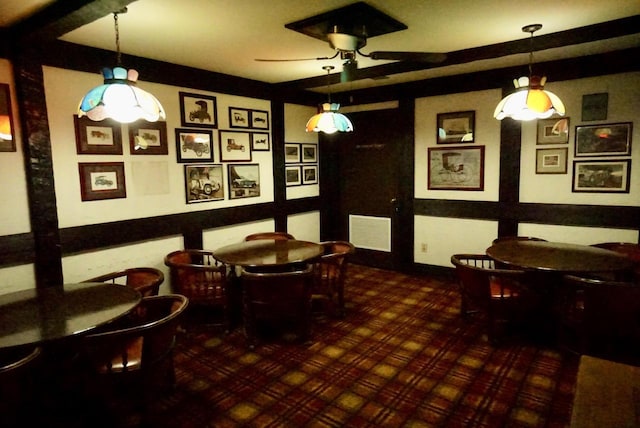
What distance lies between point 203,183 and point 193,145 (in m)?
0.44

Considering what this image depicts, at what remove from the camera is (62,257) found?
3.49 metres

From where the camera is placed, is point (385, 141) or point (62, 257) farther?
point (385, 141)

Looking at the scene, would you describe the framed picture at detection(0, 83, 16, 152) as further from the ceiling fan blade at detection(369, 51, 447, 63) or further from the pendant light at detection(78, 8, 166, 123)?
the ceiling fan blade at detection(369, 51, 447, 63)

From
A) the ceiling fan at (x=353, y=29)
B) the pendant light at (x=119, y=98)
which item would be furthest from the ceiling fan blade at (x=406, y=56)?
the pendant light at (x=119, y=98)

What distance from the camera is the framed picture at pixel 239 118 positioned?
4887mm

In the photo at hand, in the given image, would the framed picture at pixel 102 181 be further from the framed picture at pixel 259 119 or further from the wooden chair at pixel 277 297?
the framed picture at pixel 259 119

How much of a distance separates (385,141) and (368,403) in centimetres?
399

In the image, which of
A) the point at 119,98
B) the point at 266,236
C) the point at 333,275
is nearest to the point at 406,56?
the point at 119,98

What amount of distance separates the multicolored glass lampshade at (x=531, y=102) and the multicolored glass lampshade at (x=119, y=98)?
2649 mm

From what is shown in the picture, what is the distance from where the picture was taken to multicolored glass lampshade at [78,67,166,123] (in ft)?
7.98

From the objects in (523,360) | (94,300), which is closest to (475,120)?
(523,360)

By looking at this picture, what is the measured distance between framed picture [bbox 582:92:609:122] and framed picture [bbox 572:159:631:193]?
18.5 inches

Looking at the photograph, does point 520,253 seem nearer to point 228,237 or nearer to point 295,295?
point 295,295

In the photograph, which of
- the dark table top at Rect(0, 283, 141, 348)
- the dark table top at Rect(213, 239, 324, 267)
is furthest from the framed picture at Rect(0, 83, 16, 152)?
the dark table top at Rect(213, 239, 324, 267)
